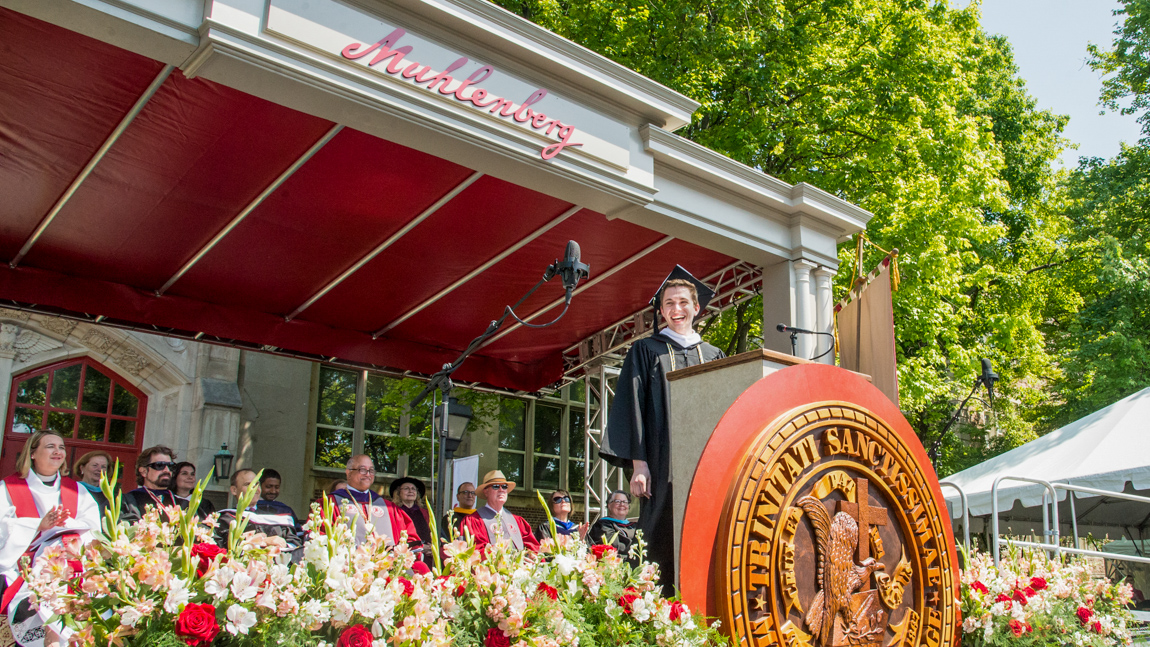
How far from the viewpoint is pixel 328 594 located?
2.66 meters

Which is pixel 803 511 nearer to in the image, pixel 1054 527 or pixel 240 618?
pixel 240 618

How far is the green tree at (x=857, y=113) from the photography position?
12.6 meters

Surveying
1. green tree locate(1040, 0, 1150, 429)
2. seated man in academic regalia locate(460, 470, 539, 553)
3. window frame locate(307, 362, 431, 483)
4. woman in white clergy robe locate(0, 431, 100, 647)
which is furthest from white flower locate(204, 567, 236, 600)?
green tree locate(1040, 0, 1150, 429)

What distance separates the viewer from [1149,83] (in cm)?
1872

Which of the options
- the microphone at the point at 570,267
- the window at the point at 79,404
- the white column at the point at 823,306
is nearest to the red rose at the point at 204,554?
the microphone at the point at 570,267

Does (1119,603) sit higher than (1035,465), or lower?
lower

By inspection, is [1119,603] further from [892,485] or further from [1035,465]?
[1035,465]

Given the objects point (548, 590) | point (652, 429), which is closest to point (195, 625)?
point (548, 590)

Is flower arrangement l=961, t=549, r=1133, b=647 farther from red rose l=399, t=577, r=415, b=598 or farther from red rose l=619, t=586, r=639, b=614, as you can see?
red rose l=399, t=577, r=415, b=598

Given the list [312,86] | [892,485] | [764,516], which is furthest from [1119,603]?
[312,86]

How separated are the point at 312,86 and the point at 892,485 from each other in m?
4.34

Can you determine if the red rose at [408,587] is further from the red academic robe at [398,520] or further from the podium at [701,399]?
the red academic robe at [398,520]

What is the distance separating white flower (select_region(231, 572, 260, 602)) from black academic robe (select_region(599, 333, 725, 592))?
5.43 feet

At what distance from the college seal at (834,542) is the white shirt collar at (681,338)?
807mm
